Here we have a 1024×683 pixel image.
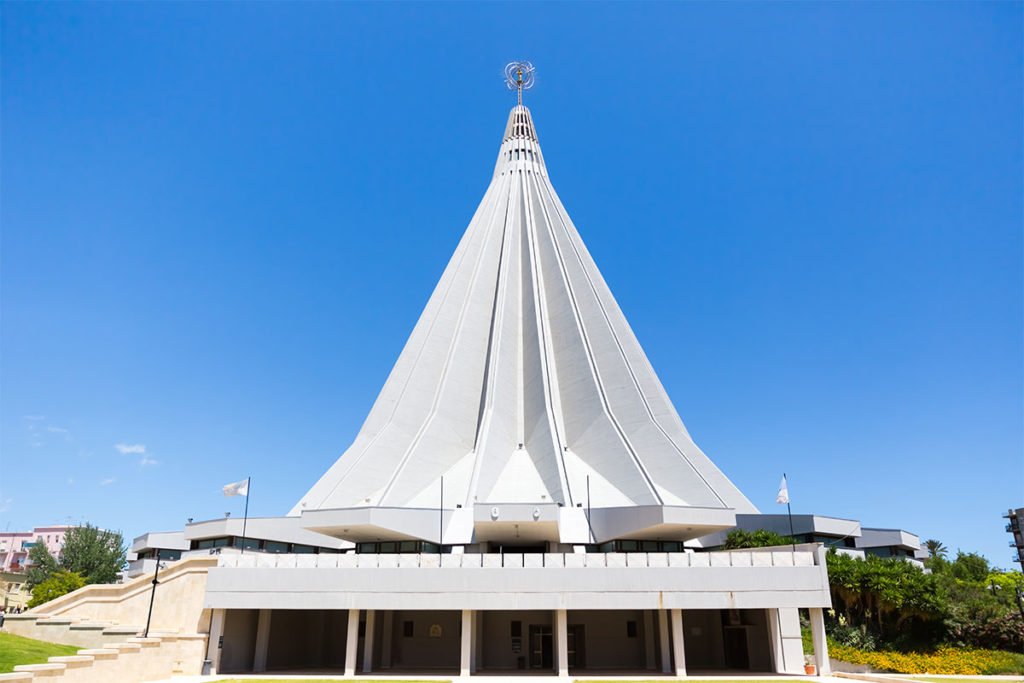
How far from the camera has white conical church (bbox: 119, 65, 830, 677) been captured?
21562 mm

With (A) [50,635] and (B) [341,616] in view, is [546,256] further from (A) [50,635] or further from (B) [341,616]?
(A) [50,635]

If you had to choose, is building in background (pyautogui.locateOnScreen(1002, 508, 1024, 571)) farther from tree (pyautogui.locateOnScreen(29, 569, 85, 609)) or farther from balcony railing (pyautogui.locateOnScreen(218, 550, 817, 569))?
tree (pyautogui.locateOnScreen(29, 569, 85, 609))

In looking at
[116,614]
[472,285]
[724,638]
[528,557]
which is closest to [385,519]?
[528,557]

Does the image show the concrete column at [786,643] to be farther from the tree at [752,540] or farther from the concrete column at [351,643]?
the concrete column at [351,643]

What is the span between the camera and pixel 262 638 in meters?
24.6

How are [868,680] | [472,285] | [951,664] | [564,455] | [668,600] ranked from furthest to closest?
[472,285] → [564,455] → [951,664] → [668,600] → [868,680]

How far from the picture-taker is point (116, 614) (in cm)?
2517

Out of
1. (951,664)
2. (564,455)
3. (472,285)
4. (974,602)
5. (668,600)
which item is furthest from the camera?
(472,285)

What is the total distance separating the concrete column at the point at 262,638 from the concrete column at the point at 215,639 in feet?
5.78

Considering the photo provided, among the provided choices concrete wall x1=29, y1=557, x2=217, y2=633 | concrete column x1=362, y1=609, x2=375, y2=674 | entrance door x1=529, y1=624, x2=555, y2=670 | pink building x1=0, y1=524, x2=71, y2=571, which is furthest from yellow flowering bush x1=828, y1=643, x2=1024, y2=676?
Result: pink building x1=0, y1=524, x2=71, y2=571

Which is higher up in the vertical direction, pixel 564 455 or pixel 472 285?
pixel 472 285

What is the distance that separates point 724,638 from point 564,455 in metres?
12.5

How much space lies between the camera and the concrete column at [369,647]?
22828 millimetres

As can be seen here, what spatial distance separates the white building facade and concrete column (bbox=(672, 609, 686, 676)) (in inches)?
2.7
